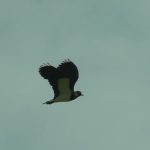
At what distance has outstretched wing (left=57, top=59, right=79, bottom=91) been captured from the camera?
41.4 m

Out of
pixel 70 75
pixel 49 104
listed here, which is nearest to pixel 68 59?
pixel 70 75

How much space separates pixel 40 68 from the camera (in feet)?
131

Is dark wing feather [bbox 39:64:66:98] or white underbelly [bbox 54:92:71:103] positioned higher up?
dark wing feather [bbox 39:64:66:98]

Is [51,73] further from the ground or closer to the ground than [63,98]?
further from the ground

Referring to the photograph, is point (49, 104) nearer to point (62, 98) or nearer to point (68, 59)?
point (62, 98)

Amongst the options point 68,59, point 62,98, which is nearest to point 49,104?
point 62,98

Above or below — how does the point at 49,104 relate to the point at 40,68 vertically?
below

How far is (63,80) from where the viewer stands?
40.6 meters

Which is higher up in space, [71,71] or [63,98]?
[71,71]

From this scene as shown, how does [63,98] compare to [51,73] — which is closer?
[51,73]

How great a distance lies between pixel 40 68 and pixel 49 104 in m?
2.81

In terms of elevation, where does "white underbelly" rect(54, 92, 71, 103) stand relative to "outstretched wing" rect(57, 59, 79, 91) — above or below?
below

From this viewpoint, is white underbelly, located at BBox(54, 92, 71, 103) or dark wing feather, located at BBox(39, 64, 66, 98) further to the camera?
white underbelly, located at BBox(54, 92, 71, 103)

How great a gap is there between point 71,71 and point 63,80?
127 cm
